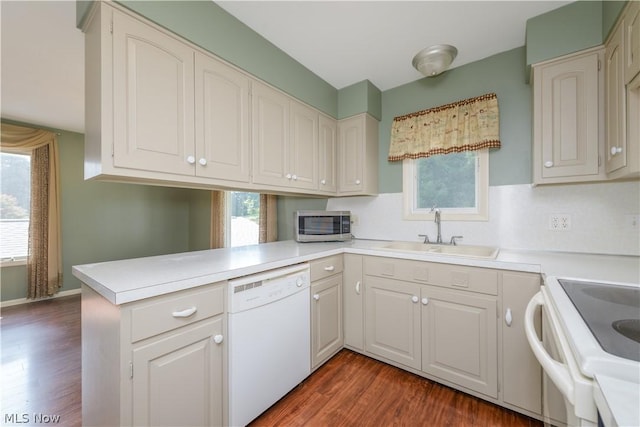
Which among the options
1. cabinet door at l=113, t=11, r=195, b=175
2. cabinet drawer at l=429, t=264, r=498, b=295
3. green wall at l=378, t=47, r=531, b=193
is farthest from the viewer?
green wall at l=378, t=47, r=531, b=193

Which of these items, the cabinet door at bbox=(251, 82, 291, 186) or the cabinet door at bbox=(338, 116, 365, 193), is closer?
the cabinet door at bbox=(251, 82, 291, 186)

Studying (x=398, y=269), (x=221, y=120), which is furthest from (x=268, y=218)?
(x=398, y=269)

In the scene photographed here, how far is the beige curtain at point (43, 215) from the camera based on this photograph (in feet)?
11.1

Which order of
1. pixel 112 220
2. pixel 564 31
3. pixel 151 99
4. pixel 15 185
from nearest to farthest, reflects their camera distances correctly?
1. pixel 151 99
2. pixel 564 31
3. pixel 15 185
4. pixel 112 220

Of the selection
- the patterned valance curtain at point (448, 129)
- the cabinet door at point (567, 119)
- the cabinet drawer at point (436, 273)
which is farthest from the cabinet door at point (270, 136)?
the cabinet door at point (567, 119)

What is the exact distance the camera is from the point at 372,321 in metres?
1.96

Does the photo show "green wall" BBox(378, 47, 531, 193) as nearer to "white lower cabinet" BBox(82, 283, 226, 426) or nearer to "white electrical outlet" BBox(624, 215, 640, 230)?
"white electrical outlet" BBox(624, 215, 640, 230)

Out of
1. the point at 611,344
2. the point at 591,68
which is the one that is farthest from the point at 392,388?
the point at 591,68

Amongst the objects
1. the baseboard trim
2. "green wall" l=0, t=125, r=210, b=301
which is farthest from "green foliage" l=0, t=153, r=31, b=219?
the baseboard trim

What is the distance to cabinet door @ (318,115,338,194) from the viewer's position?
2355mm

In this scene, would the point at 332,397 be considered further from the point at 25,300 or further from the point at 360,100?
the point at 25,300

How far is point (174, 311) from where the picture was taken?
1050 mm

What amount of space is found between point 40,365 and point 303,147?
2682 millimetres

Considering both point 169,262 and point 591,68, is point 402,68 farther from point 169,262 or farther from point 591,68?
point 169,262
